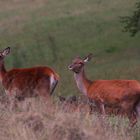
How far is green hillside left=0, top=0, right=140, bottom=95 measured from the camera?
35.5 metres

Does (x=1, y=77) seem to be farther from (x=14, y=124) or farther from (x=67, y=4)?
(x=67, y=4)

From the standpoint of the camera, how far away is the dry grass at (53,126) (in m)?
8.31

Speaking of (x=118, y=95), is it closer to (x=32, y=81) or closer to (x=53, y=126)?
(x=32, y=81)

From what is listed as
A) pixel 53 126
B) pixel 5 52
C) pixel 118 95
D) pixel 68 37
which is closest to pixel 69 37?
pixel 68 37

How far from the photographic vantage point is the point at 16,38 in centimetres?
4369

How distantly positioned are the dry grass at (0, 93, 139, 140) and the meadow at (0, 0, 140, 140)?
1453 centimetres

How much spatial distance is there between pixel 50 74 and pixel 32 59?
24768 millimetres

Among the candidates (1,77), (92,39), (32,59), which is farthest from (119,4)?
(1,77)

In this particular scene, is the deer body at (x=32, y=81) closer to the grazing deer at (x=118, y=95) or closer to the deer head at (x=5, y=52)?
the deer head at (x=5, y=52)

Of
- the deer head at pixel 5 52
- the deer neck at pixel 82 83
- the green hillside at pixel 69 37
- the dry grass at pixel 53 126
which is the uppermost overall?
the dry grass at pixel 53 126

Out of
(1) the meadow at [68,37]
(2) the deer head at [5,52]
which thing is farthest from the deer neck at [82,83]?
(1) the meadow at [68,37]

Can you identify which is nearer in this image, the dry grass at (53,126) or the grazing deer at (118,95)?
the dry grass at (53,126)

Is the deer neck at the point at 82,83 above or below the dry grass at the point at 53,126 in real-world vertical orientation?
below

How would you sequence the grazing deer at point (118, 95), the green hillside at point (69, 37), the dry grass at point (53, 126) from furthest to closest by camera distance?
the green hillside at point (69, 37) < the grazing deer at point (118, 95) < the dry grass at point (53, 126)
